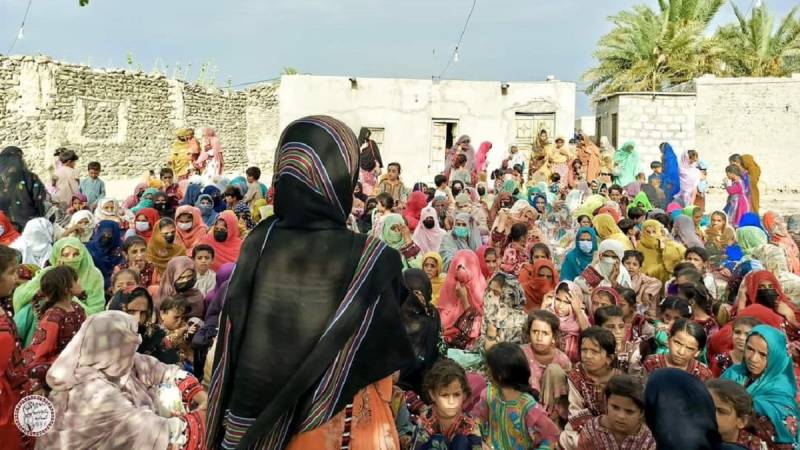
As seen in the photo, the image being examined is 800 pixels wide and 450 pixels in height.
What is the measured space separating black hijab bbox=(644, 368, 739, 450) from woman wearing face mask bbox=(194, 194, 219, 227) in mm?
6636

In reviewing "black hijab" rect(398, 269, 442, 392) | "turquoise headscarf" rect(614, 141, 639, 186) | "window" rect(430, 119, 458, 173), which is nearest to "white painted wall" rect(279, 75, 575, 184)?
"window" rect(430, 119, 458, 173)

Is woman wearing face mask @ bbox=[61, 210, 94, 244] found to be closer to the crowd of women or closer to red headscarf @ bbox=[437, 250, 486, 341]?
the crowd of women

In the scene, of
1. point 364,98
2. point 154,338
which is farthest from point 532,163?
point 154,338

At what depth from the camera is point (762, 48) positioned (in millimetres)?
23047

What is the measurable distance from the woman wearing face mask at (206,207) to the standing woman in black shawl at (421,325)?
15.3 feet

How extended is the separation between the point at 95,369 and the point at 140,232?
4.78m

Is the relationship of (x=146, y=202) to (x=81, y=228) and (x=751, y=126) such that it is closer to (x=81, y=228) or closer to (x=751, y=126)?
(x=81, y=228)

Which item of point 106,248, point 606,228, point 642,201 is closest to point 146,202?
point 106,248

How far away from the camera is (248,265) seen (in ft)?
6.63

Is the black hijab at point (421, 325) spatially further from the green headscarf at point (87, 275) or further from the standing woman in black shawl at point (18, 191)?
the standing woman in black shawl at point (18, 191)

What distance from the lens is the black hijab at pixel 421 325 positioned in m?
3.46

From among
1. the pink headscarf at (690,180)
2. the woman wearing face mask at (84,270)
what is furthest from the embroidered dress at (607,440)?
the pink headscarf at (690,180)

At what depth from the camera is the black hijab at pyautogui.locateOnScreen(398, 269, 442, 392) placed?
346 centimetres

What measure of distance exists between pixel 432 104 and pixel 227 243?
466 inches
